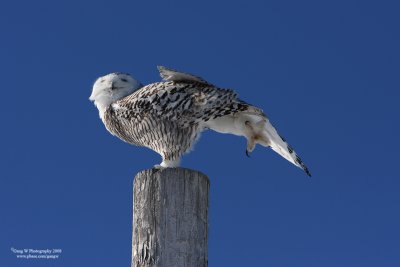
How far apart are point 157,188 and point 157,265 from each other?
507mm

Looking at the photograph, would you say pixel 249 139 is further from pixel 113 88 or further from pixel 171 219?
pixel 171 219

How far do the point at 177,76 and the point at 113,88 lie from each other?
0.77 metres

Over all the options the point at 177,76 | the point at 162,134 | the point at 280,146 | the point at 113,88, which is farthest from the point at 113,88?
the point at 280,146

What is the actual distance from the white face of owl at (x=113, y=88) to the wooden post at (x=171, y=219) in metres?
1.98

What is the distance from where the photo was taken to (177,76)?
558 centimetres

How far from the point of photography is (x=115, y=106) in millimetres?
5883

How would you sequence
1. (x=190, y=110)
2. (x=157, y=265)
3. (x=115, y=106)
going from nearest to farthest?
(x=157, y=265) < (x=190, y=110) < (x=115, y=106)

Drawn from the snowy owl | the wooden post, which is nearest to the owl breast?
the snowy owl

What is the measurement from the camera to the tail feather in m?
5.43

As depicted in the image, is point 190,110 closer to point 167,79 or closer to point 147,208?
point 167,79

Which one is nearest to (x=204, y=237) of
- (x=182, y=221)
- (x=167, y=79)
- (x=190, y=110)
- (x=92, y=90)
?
(x=182, y=221)

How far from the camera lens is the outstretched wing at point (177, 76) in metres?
5.47

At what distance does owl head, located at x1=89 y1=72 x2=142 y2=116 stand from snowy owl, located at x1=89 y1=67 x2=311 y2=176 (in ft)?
0.61

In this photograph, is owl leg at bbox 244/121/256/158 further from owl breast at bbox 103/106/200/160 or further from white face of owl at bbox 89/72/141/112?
white face of owl at bbox 89/72/141/112
